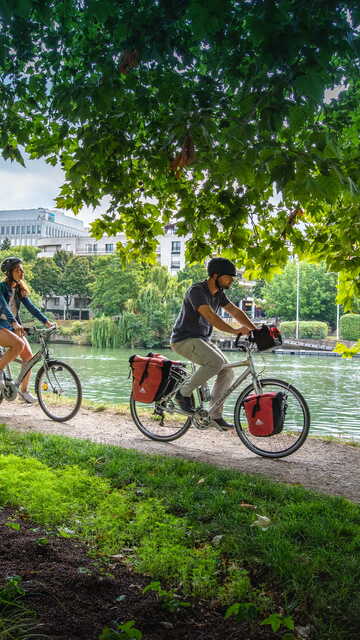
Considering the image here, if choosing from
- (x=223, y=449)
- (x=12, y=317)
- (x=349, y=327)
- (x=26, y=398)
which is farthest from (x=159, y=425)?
(x=349, y=327)

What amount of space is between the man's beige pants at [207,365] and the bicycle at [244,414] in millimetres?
71

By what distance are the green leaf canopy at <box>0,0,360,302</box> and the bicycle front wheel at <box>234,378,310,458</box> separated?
1624mm

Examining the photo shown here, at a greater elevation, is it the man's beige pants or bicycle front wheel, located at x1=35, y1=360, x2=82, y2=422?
the man's beige pants

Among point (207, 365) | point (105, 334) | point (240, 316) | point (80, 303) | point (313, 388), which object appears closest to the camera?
point (207, 365)

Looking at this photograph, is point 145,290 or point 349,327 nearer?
point 145,290

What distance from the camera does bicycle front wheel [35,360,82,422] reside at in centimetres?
831

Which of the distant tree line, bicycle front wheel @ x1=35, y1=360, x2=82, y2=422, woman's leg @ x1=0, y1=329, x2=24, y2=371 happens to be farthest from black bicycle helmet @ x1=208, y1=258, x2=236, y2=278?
the distant tree line

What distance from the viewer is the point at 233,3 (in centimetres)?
301

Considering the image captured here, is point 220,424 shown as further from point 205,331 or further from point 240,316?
point 240,316

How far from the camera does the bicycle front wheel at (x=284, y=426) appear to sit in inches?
256

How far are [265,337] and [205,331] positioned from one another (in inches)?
27.3

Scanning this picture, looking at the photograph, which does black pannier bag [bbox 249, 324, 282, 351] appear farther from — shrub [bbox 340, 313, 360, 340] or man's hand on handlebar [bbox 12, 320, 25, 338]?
shrub [bbox 340, 313, 360, 340]

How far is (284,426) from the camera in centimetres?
674

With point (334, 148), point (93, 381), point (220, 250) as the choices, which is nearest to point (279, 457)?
point (220, 250)
